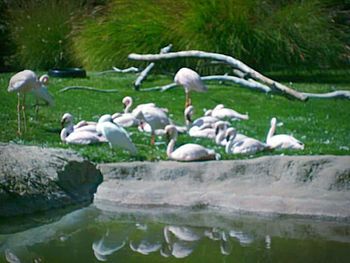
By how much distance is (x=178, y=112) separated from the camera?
1149 centimetres

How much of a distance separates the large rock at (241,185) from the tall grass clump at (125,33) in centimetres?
761

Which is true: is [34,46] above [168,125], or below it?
below

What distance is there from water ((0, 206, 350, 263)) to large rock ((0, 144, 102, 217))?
0.54 ft

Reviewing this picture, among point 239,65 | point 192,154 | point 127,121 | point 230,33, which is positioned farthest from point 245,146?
point 230,33

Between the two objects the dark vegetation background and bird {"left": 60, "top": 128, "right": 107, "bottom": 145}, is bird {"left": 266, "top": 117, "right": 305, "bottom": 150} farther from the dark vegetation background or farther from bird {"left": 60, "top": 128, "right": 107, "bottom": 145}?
the dark vegetation background

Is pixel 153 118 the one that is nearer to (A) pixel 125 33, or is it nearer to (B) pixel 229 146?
(B) pixel 229 146

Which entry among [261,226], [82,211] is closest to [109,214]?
[82,211]

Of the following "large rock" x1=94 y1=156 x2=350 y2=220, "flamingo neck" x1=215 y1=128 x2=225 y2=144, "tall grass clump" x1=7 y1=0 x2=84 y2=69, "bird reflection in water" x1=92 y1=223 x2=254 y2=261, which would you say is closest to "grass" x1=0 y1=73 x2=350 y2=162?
"flamingo neck" x1=215 y1=128 x2=225 y2=144

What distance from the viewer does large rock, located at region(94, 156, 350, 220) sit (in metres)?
6.84

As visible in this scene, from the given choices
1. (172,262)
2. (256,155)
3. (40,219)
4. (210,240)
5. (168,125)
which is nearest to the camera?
(172,262)

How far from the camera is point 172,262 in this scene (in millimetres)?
5906

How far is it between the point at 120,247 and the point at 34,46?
11381 mm

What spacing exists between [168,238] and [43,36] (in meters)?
11.2

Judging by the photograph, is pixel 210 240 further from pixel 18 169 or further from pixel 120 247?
pixel 18 169
